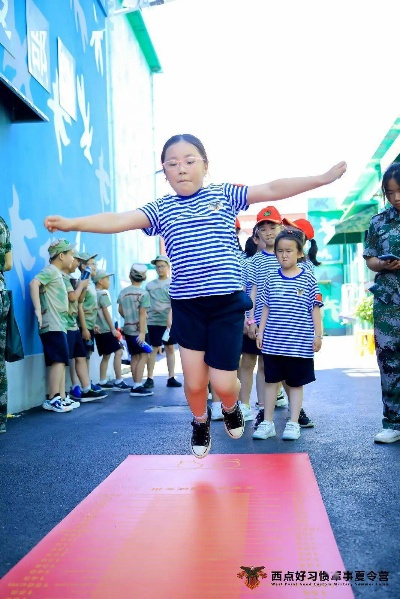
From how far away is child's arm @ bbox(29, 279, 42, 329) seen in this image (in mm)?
7051

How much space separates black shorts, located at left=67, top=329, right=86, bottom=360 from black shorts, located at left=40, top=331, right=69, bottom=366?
1.39ft

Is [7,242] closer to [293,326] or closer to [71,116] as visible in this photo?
[293,326]

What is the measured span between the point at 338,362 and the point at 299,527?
37.1 feet

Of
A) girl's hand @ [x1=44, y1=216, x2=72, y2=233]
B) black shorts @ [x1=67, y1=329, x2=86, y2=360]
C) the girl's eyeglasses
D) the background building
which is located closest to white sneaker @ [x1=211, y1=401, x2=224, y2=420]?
the background building

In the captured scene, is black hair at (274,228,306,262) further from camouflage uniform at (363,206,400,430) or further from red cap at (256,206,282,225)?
red cap at (256,206,282,225)

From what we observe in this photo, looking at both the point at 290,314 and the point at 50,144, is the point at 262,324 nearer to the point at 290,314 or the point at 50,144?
the point at 290,314

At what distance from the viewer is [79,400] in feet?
26.5

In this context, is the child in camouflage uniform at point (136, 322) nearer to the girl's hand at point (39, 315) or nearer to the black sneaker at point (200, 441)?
the girl's hand at point (39, 315)

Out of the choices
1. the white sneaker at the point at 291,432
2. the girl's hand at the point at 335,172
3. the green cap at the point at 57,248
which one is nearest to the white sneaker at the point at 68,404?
the green cap at the point at 57,248

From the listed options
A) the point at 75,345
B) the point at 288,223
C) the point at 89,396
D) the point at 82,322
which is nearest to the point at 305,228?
the point at 288,223

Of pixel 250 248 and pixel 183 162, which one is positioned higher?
pixel 183 162

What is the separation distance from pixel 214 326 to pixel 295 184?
0.89 meters

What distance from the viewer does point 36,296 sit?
7.10m

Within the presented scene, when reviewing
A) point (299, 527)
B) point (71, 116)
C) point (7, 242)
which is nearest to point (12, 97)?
point (7, 242)
